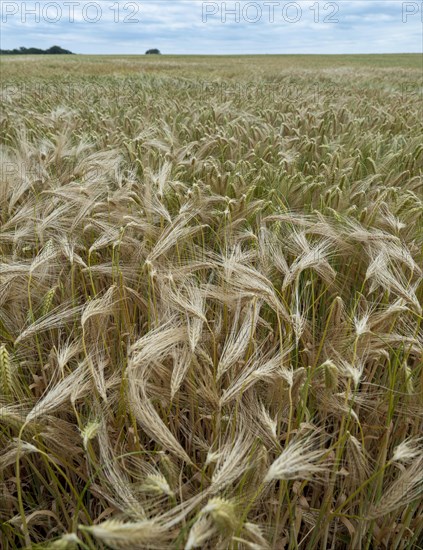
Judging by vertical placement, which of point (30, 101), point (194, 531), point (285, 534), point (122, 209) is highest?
point (30, 101)

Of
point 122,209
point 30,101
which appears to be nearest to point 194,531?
point 122,209

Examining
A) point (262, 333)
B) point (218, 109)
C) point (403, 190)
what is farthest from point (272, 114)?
point (262, 333)

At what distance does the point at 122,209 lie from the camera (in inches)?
72.1

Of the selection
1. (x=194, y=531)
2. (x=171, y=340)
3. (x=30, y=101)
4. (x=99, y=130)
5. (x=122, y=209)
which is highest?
(x=30, y=101)

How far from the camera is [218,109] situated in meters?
3.99

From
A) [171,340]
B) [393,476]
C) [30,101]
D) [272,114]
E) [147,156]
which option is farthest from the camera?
[30,101]

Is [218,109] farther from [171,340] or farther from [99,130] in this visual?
[171,340]

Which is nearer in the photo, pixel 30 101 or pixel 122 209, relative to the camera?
pixel 122 209

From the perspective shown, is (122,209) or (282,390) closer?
(282,390)

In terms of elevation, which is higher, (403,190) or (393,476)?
(403,190)

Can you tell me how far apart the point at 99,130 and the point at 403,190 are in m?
2.54

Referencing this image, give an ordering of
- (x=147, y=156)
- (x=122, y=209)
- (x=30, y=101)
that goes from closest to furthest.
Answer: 1. (x=122, y=209)
2. (x=147, y=156)
3. (x=30, y=101)

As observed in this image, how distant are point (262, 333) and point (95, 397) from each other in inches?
22.2

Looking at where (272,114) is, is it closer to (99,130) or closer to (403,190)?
(99,130)
